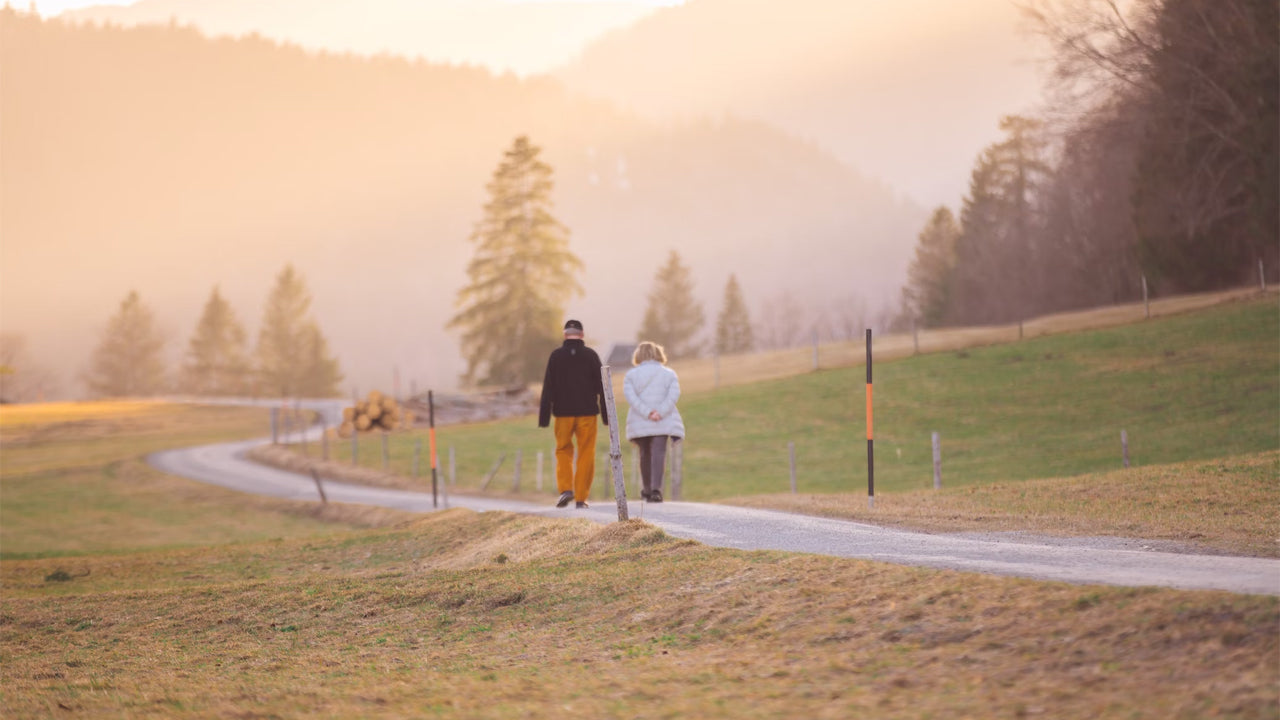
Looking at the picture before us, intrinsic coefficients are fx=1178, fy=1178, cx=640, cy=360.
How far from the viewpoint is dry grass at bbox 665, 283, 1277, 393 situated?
161ft

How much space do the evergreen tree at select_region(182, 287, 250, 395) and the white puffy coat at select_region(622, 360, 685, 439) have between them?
348 ft

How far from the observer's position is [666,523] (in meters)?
14.0

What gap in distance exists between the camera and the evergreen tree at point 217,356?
4540 inches

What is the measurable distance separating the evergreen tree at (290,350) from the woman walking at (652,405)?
325ft

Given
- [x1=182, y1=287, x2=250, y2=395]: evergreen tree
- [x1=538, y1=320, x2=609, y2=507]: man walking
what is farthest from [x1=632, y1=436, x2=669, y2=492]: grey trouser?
[x1=182, y1=287, x2=250, y2=395]: evergreen tree

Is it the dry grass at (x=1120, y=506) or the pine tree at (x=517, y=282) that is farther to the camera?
the pine tree at (x=517, y=282)

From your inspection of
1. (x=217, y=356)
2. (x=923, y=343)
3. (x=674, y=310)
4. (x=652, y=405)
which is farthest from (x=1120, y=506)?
A: (x=217, y=356)

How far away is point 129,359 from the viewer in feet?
384

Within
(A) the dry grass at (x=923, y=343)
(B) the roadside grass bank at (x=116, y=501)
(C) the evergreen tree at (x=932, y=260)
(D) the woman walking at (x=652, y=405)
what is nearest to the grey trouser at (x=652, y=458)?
(D) the woman walking at (x=652, y=405)

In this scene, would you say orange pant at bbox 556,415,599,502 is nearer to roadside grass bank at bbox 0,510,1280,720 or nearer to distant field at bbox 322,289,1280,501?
roadside grass bank at bbox 0,510,1280,720

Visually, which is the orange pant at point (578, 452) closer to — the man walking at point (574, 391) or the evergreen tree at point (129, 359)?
the man walking at point (574, 391)

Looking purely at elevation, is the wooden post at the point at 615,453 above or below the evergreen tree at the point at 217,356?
below

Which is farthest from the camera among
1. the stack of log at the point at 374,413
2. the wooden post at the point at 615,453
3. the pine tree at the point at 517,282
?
the pine tree at the point at 517,282

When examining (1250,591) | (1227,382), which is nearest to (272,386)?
(1227,382)
